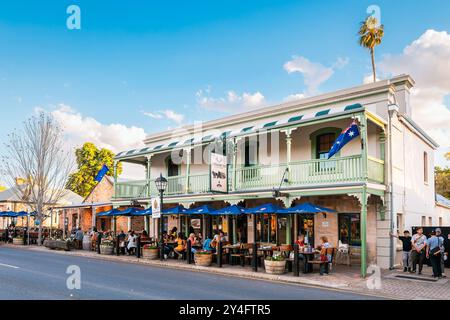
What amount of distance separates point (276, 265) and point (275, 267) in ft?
0.26

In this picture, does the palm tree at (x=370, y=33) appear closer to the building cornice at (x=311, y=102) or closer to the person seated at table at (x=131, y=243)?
the building cornice at (x=311, y=102)

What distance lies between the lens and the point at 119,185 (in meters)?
25.2

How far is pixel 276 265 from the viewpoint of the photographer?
14.3 meters

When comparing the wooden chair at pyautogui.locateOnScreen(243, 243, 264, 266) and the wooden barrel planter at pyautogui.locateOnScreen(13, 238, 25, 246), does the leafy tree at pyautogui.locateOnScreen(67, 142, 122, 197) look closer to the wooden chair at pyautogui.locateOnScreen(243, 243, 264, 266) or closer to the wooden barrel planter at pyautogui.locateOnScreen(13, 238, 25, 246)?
the wooden barrel planter at pyautogui.locateOnScreen(13, 238, 25, 246)

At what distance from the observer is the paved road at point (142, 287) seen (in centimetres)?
973

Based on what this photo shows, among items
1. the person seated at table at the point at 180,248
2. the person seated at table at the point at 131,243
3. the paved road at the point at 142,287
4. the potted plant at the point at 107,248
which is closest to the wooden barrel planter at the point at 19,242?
the potted plant at the point at 107,248

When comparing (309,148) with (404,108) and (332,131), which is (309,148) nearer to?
(332,131)

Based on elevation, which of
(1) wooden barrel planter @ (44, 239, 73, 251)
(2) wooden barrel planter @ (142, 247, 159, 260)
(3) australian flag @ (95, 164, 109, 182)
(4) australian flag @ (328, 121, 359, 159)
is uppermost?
(4) australian flag @ (328, 121, 359, 159)

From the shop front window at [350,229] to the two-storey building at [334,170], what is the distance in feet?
0.13

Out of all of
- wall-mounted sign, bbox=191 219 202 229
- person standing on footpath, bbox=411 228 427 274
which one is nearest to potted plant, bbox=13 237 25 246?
wall-mounted sign, bbox=191 219 202 229

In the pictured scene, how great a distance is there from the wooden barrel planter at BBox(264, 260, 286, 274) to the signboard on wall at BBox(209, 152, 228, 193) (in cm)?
452

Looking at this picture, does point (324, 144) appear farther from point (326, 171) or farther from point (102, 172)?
point (102, 172)

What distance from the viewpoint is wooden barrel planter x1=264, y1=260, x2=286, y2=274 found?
14.3 meters
